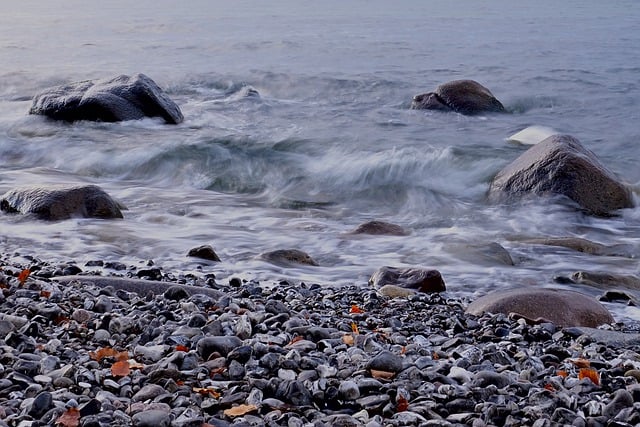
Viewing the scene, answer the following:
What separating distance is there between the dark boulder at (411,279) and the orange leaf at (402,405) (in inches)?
106

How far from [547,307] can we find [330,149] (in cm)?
630

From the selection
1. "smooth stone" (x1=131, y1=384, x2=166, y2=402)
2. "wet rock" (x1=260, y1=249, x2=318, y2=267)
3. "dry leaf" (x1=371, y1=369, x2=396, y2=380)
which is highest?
"smooth stone" (x1=131, y1=384, x2=166, y2=402)

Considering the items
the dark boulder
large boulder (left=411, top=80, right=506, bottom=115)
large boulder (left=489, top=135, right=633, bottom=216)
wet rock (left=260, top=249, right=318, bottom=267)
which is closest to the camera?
the dark boulder

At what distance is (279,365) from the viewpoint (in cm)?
287

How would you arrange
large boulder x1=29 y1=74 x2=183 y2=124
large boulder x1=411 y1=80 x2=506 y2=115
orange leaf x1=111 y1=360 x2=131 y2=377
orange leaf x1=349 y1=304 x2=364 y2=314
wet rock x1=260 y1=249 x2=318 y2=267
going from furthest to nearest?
large boulder x1=411 y1=80 x2=506 y2=115 < large boulder x1=29 y1=74 x2=183 y2=124 < wet rock x1=260 y1=249 x2=318 y2=267 < orange leaf x1=349 y1=304 x2=364 y2=314 < orange leaf x1=111 y1=360 x2=131 y2=377

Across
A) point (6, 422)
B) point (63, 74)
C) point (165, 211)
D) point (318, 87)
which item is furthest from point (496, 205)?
point (63, 74)

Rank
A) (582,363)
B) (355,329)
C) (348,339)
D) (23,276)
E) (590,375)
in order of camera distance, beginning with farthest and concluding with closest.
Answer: (23,276) < (355,329) < (348,339) < (582,363) < (590,375)

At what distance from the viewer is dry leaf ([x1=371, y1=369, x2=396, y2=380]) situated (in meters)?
2.85

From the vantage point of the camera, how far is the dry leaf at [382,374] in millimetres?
2850

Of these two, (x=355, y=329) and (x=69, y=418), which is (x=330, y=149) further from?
(x=69, y=418)

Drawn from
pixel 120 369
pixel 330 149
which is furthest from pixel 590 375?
pixel 330 149

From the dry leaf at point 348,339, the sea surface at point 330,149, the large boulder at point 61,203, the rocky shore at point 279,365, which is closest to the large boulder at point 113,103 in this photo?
the sea surface at point 330,149

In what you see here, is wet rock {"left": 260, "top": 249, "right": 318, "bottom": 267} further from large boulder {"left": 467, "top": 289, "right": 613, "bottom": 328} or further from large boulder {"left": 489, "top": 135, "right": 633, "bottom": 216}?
large boulder {"left": 489, "top": 135, "right": 633, "bottom": 216}

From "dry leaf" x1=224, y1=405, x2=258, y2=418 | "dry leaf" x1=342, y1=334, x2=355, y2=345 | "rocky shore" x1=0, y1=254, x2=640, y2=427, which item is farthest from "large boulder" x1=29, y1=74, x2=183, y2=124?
"dry leaf" x1=224, y1=405, x2=258, y2=418
